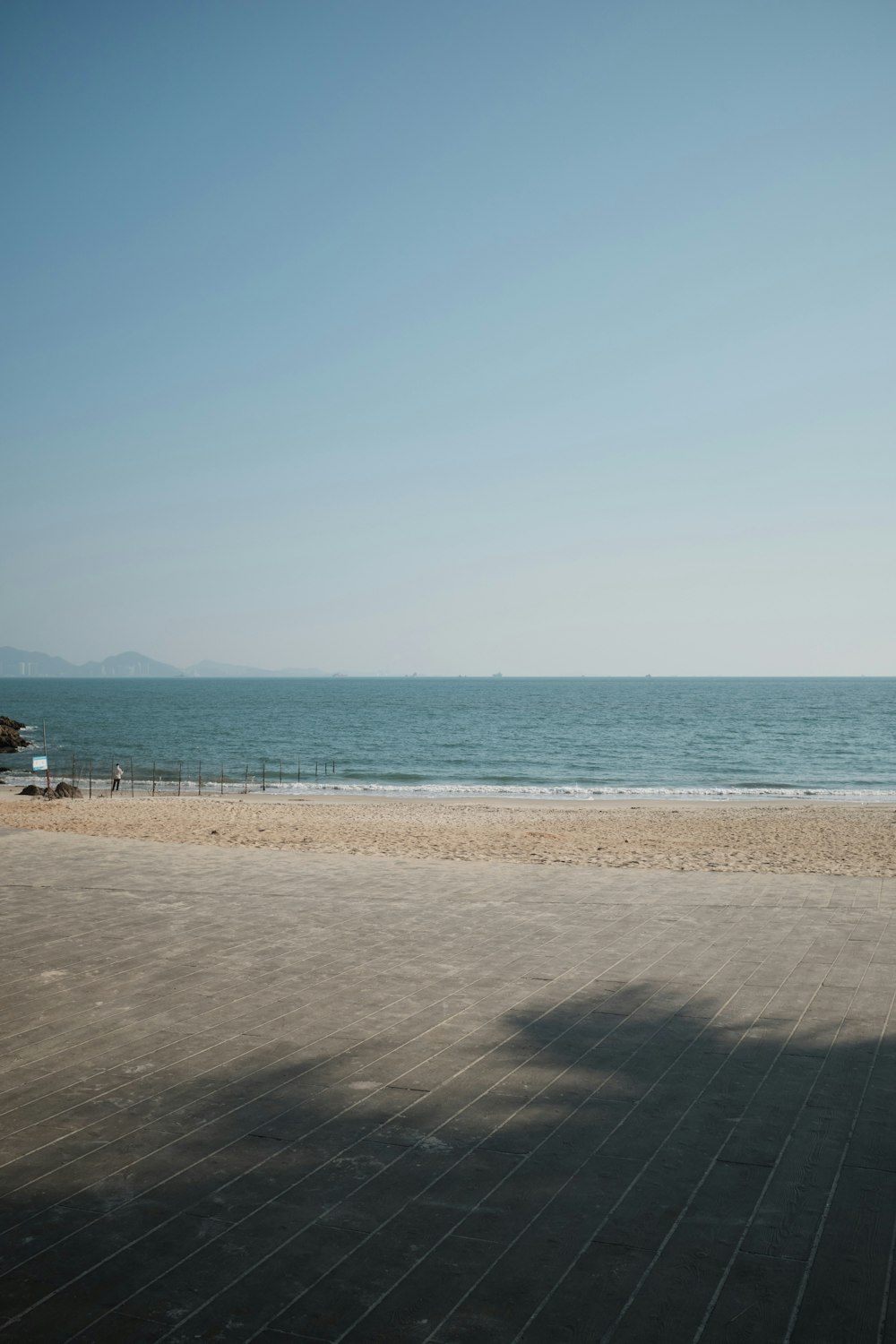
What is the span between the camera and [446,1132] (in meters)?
4.51

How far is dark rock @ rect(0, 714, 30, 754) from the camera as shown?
57.3 metres

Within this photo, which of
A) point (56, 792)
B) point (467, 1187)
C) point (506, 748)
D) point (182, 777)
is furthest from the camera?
point (506, 748)

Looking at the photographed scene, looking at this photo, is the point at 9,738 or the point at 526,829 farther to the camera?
the point at 9,738

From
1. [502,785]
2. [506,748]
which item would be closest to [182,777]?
[502,785]

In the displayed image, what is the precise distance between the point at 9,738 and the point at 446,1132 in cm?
6121

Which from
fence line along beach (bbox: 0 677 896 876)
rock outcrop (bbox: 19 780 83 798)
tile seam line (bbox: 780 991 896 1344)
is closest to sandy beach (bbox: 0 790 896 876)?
fence line along beach (bbox: 0 677 896 876)

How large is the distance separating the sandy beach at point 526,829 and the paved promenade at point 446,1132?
608 centimetres

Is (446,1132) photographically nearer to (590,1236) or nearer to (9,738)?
A: (590,1236)

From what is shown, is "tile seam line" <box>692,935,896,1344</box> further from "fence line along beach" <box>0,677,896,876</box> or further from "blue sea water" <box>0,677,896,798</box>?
"blue sea water" <box>0,677,896,798</box>

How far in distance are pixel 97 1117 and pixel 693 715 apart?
91328 millimetres

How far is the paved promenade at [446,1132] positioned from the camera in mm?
3211

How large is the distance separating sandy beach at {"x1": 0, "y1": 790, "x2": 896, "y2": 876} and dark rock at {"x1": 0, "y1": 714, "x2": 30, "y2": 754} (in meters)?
24.8

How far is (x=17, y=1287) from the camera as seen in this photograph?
3270mm


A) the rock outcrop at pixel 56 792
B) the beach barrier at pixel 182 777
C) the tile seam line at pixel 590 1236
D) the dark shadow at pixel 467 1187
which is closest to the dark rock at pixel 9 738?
the beach barrier at pixel 182 777
